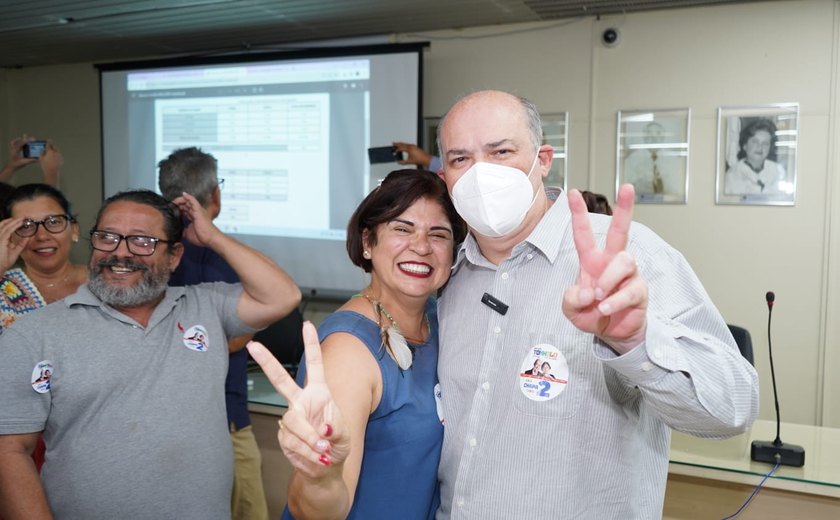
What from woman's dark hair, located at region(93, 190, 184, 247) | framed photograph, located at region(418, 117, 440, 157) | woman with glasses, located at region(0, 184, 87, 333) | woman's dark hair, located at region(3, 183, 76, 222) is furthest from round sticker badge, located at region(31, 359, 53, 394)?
framed photograph, located at region(418, 117, 440, 157)

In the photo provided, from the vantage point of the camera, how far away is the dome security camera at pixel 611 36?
4.12m

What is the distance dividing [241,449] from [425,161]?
1955 mm

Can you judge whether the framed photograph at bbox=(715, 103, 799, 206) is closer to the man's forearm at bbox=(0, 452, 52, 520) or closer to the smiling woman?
the smiling woman

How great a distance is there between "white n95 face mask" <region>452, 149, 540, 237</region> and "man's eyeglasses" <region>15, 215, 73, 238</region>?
1.73 m

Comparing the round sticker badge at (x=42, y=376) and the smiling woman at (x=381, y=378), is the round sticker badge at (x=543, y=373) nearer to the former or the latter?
the smiling woman at (x=381, y=378)

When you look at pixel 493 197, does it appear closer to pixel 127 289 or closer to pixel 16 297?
pixel 127 289

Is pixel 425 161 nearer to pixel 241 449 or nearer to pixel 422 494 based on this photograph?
pixel 241 449

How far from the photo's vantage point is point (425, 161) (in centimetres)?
405

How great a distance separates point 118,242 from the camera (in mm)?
2174

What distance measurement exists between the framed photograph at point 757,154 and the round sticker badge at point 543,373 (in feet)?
9.75

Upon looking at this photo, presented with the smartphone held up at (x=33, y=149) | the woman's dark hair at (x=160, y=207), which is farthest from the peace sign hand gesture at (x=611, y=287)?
the smartphone held up at (x=33, y=149)

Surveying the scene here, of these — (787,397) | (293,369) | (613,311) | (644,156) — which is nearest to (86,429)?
(613,311)

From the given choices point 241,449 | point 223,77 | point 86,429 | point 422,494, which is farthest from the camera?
point 223,77

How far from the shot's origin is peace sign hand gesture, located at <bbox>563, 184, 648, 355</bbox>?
1104 millimetres
